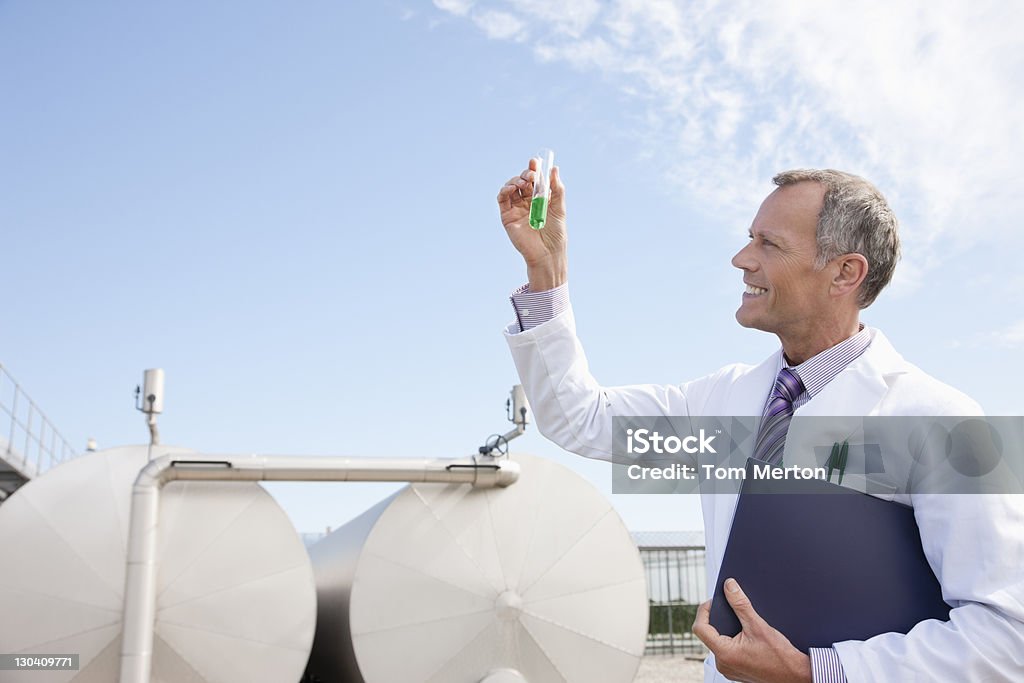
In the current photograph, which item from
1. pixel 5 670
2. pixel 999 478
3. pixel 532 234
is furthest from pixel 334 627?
pixel 999 478

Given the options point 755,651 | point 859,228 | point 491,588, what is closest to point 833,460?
point 755,651

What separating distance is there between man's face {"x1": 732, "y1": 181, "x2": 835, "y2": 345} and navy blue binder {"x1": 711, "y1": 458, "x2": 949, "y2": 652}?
66 cm

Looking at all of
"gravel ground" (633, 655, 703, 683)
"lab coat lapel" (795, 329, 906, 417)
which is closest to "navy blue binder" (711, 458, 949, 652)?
"lab coat lapel" (795, 329, 906, 417)

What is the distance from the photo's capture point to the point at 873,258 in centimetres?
260

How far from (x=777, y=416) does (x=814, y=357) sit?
208 mm

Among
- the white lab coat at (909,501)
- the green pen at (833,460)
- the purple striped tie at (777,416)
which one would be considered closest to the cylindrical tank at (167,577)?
the white lab coat at (909,501)

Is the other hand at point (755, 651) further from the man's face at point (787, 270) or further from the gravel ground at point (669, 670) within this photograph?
the gravel ground at point (669, 670)

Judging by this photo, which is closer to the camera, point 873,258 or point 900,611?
point 900,611

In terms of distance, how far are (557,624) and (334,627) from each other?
2813mm

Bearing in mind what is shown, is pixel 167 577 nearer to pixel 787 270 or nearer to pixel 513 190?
pixel 513 190

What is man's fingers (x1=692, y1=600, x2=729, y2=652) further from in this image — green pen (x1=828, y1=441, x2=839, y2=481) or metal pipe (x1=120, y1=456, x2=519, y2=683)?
metal pipe (x1=120, y1=456, x2=519, y2=683)

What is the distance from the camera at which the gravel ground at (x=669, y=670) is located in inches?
687

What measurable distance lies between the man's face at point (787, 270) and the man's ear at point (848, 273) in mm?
29

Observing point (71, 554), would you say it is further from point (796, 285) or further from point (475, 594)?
point (796, 285)
